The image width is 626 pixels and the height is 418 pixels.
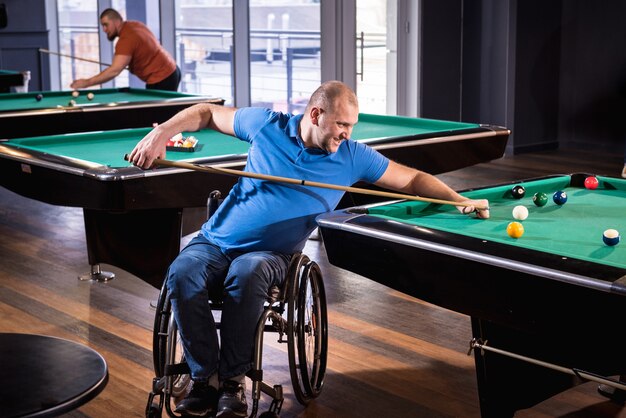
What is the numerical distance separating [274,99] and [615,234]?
7.03m

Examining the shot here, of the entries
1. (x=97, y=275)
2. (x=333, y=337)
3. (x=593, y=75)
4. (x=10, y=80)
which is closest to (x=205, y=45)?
(x=10, y=80)

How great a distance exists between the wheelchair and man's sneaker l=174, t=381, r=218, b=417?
0.04 m

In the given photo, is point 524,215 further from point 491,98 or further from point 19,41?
point 19,41

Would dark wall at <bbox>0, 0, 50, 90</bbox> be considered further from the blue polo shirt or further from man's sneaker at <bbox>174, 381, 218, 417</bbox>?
man's sneaker at <bbox>174, 381, 218, 417</bbox>

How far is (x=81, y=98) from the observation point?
6.15 meters

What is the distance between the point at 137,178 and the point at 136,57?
12.2 ft

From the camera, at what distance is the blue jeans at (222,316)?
2.59 m

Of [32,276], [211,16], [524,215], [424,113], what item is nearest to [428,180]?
[524,215]

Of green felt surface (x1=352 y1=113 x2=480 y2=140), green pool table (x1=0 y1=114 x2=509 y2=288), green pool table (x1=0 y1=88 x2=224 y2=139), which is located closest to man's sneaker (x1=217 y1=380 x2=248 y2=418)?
green pool table (x1=0 y1=114 x2=509 y2=288)

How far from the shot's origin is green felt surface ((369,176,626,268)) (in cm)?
236

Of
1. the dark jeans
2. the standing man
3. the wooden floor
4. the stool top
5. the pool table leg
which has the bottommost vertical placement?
the wooden floor

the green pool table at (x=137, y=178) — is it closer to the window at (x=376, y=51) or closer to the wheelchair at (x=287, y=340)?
the wheelchair at (x=287, y=340)

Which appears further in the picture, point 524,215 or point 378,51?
point 378,51

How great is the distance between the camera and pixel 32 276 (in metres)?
4.35
